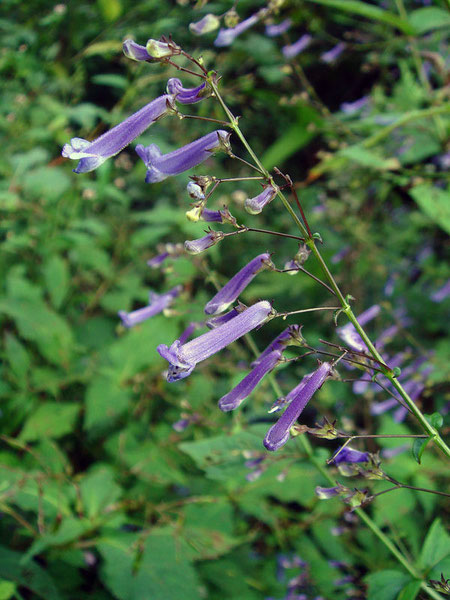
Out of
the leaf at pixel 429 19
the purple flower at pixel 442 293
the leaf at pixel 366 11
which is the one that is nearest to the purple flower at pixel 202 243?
the leaf at pixel 366 11

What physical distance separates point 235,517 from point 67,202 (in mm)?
2599

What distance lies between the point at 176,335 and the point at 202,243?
194 cm

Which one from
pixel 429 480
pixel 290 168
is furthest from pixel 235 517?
pixel 290 168

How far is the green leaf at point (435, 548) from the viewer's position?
153 centimetres

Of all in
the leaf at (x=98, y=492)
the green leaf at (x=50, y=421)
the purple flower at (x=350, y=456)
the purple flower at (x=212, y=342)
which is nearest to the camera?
the purple flower at (x=212, y=342)

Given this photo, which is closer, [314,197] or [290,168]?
[314,197]

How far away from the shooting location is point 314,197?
5.26 meters

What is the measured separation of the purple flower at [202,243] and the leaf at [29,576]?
1421 millimetres

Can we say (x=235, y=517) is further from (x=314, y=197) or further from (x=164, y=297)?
(x=314, y=197)

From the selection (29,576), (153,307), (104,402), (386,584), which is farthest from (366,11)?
(29,576)

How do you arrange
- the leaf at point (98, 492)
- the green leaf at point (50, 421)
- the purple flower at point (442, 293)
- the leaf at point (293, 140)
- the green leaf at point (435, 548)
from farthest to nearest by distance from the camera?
the leaf at point (293, 140), the purple flower at point (442, 293), the green leaf at point (50, 421), the leaf at point (98, 492), the green leaf at point (435, 548)

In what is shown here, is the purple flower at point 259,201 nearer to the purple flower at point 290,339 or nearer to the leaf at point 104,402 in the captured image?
the purple flower at point 290,339

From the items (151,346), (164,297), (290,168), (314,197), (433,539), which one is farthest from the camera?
(290,168)

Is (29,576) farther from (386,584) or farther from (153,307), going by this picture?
(386,584)
